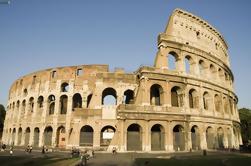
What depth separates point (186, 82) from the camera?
25.8m

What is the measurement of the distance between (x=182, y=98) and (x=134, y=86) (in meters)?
5.97

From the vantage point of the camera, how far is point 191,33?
28.8 meters

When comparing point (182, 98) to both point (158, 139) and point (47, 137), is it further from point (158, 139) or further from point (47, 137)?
point (47, 137)

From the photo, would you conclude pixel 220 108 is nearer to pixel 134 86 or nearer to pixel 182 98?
pixel 182 98

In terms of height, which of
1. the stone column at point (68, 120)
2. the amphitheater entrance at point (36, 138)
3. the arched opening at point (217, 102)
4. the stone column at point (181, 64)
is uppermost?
the stone column at point (181, 64)

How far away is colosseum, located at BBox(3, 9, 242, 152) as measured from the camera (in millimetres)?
23578

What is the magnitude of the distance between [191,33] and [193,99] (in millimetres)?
8440

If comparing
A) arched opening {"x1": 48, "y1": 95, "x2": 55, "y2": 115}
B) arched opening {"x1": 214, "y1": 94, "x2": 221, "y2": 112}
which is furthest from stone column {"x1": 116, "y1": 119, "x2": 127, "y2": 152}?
arched opening {"x1": 48, "y1": 95, "x2": 55, "y2": 115}

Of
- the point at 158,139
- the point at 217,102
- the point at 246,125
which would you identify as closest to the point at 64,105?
the point at 158,139

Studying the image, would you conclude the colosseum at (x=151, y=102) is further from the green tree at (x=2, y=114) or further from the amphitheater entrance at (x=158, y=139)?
the green tree at (x=2, y=114)

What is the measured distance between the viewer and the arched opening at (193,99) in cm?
2646

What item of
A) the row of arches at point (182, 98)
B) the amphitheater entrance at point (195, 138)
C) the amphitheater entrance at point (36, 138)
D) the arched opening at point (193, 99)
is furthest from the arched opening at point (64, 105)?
the amphitheater entrance at point (195, 138)

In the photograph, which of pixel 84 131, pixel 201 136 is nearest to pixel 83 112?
pixel 84 131

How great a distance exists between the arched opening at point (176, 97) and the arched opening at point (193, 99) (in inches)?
79.8
